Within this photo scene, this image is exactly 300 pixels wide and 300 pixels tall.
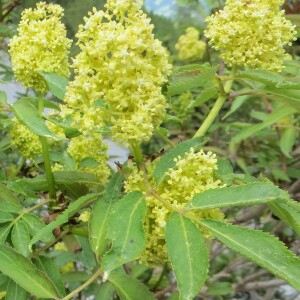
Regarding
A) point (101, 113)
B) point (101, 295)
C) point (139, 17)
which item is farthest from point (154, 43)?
point (101, 295)

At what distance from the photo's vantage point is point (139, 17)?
3.44ft

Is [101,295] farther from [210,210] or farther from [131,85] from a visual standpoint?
[131,85]

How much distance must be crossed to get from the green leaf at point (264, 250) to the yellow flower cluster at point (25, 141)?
78 centimetres

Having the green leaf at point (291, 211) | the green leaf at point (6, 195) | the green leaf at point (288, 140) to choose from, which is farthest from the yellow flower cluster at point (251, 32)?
the green leaf at point (288, 140)

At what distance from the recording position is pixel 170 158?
1132 mm

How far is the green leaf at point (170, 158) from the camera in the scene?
3.61ft

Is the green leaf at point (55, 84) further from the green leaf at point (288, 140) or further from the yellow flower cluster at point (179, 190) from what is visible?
the green leaf at point (288, 140)

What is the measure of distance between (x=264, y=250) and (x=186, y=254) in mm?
128

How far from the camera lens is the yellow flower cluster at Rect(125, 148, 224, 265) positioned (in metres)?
1.05

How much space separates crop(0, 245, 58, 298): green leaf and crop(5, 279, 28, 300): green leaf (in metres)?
0.10

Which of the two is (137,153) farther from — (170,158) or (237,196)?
(237,196)

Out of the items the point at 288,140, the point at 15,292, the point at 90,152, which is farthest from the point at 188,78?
the point at 288,140

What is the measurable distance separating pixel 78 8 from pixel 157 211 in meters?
3.66

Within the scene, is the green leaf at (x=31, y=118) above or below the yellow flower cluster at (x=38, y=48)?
below
